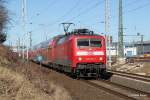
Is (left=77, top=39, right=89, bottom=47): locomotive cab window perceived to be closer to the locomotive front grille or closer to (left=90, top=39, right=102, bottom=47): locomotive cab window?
(left=90, top=39, right=102, bottom=47): locomotive cab window

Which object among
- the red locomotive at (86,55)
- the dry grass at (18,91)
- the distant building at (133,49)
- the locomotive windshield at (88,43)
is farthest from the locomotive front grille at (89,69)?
the distant building at (133,49)

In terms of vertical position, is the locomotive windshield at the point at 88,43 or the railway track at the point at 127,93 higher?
the locomotive windshield at the point at 88,43

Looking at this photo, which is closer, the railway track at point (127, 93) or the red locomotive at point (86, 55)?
the railway track at point (127, 93)

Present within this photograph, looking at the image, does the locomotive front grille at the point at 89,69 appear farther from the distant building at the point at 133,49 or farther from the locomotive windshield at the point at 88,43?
the distant building at the point at 133,49

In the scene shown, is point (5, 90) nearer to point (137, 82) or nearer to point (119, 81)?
point (137, 82)

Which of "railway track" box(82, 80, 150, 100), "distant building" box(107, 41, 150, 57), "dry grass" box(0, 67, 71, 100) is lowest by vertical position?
"railway track" box(82, 80, 150, 100)

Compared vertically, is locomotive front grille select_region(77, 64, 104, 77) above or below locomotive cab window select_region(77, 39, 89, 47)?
below

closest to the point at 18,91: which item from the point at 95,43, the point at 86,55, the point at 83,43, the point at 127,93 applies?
the point at 127,93

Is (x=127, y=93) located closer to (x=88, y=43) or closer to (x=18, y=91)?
(x=18, y=91)

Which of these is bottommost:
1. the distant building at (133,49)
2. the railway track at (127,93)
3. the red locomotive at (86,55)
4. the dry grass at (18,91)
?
the railway track at (127,93)

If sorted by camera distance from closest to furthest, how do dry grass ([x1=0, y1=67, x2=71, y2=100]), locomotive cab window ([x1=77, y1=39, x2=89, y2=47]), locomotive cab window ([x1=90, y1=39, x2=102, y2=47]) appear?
dry grass ([x1=0, y1=67, x2=71, y2=100]), locomotive cab window ([x1=77, y1=39, x2=89, y2=47]), locomotive cab window ([x1=90, y1=39, x2=102, y2=47])

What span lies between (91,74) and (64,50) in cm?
411

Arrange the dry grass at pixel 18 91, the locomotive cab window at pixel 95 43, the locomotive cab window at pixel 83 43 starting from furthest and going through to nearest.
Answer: the locomotive cab window at pixel 95 43
the locomotive cab window at pixel 83 43
the dry grass at pixel 18 91

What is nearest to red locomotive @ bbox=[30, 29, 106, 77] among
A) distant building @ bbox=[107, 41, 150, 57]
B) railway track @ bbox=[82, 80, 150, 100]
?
railway track @ bbox=[82, 80, 150, 100]
